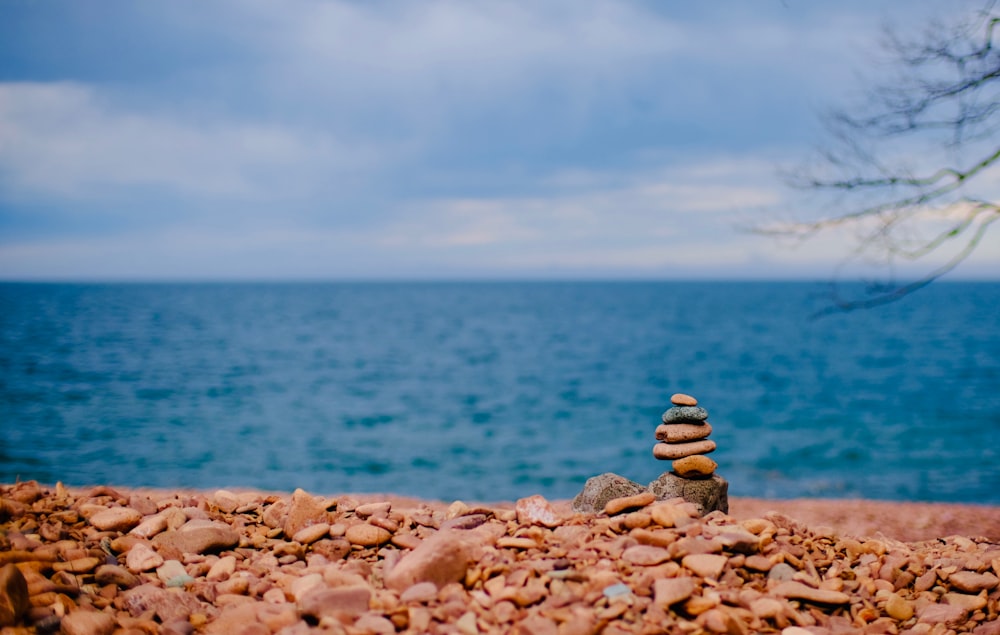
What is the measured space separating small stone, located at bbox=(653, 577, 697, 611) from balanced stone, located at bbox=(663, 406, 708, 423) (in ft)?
7.35

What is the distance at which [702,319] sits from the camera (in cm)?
7888

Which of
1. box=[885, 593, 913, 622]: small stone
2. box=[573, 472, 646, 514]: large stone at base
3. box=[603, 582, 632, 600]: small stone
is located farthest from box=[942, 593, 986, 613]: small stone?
box=[603, 582, 632, 600]: small stone

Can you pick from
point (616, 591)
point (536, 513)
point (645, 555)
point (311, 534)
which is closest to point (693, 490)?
point (536, 513)

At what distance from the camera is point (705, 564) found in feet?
13.5

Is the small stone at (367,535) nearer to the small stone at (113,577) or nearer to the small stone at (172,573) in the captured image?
the small stone at (172,573)

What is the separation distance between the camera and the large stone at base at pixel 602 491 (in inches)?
219

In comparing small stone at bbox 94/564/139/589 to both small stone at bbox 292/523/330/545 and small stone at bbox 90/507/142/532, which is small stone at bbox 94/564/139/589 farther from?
small stone at bbox 292/523/330/545

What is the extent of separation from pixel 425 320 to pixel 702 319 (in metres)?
32.6

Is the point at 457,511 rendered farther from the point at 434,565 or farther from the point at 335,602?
the point at 335,602

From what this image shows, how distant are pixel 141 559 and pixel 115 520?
2.01 ft

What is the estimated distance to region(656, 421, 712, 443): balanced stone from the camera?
5.91m

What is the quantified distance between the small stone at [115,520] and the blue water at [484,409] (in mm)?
7327

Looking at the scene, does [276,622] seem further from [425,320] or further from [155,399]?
[425,320]

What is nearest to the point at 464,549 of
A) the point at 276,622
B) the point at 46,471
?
the point at 276,622
